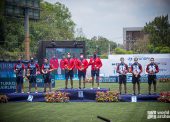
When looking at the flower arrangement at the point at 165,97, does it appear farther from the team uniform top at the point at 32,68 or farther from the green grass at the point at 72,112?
the team uniform top at the point at 32,68

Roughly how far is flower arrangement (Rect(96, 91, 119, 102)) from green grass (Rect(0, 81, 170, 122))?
15.4 inches

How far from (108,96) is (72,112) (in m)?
2.65

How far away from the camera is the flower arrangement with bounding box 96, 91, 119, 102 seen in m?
12.8

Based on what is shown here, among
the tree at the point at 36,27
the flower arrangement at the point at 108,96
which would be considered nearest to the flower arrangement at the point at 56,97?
the flower arrangement at the point at 108,96

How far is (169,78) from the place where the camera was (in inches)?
850

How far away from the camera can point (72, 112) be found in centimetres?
1042

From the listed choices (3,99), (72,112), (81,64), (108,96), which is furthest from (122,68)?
(3,99)

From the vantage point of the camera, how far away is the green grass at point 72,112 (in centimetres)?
912

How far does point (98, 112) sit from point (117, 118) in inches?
51.3

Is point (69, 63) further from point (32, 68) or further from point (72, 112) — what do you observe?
point (72, 112)

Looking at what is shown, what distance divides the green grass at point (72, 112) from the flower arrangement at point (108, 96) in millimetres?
392

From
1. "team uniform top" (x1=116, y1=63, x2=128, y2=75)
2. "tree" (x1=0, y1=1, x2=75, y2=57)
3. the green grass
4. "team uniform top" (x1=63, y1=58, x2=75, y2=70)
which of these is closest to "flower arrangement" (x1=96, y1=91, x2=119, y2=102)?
the green grass

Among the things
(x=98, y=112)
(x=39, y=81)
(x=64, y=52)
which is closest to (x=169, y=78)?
(x=64, y=52)

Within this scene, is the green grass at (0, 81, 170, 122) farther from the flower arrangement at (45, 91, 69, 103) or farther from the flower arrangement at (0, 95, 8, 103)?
the flower arrangement at (0, 95, 8, 103)
